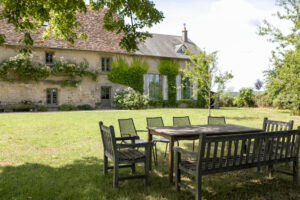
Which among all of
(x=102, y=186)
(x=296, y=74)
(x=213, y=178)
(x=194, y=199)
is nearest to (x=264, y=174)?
(x=213, y=178)

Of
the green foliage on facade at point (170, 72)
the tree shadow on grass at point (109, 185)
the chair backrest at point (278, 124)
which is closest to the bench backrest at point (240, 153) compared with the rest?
the tree shadow on grass at point (109, 185)

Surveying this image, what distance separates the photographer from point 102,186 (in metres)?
3.75

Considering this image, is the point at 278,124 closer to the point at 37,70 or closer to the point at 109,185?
the point at 109,185

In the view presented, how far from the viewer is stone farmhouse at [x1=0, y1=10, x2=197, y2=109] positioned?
1648cm

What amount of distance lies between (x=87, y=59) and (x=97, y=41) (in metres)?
1.77

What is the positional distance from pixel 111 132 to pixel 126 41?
3.24 metres

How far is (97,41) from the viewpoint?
1916 centimetres

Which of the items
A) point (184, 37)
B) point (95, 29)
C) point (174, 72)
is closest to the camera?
point (95, 29)

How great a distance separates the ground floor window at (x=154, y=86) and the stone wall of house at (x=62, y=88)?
8.54 ft

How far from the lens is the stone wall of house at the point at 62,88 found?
16250mm

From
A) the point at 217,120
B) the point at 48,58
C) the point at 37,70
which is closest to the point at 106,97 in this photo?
the point at 48,58

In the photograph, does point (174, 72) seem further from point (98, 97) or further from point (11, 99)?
point (11, 99)

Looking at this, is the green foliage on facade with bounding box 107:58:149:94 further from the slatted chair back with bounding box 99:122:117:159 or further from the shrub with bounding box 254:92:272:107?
the slatted chair back with bounding box 99:122:117:159

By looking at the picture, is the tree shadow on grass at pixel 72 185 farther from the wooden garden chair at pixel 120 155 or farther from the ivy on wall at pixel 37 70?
the ivy on wall at pixel 37 70
